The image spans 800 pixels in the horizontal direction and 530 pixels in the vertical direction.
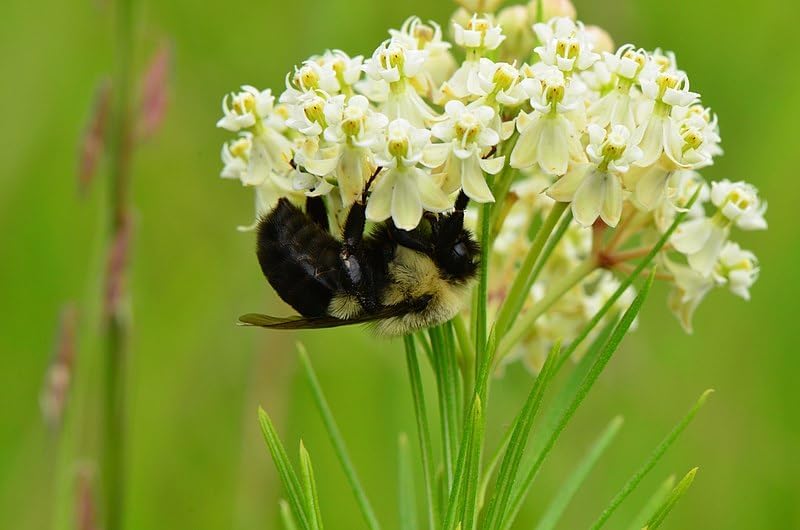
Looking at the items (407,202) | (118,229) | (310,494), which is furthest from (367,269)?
(118,229)

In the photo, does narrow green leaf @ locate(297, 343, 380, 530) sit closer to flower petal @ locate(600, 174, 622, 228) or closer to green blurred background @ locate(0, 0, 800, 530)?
flower petal @ locate(600, 174, 622, 228)

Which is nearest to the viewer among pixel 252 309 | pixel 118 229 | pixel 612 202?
pixel 612 202

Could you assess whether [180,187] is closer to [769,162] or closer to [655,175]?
[769,162]

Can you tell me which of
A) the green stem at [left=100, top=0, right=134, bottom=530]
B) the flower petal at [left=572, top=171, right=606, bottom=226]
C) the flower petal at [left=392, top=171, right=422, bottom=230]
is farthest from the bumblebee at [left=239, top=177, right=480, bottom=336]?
the green stem at [left=100, top=0, right=134, bottom=530]

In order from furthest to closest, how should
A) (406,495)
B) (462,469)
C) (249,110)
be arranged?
(406,495) → (249,110) → (462,469)

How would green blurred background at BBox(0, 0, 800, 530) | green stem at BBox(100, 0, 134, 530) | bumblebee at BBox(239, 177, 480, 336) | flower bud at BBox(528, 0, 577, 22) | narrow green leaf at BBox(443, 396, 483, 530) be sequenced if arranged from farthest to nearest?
green blurred background at BBox(0, 0, 800, 530), green stem at BBox(100, 0, 134, 530), flower bud at BBox(528, 0, 577, 22), bumblebee at BBox(239, 177, 480, 336), narrow green leaf at BBox(443, 396, 483, 530)

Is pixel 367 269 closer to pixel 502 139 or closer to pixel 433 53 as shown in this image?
pixel 502 139

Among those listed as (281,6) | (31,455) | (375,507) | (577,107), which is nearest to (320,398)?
(577,107)
